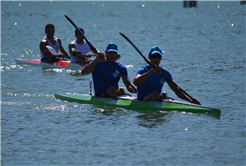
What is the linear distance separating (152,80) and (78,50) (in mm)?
8432

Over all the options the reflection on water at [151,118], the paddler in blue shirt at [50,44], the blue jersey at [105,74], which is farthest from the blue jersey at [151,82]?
the paddler in blue shirt at [50,44]

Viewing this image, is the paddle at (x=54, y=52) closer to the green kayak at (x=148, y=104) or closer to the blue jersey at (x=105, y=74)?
the green kayak at (x=148, y=104)

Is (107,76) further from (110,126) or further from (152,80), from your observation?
(110,126)

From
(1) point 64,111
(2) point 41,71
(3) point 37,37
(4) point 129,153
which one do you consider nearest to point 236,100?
(1) point 64,111

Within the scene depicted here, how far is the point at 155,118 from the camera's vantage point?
13172 mm

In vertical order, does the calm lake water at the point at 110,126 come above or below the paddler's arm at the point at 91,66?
below

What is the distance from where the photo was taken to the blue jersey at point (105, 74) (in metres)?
14.2

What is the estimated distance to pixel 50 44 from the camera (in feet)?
73.7

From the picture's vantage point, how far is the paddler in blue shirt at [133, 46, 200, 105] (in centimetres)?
1289

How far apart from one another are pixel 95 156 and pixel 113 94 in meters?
4.08

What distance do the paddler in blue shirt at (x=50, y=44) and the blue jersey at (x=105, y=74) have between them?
8.24 metres

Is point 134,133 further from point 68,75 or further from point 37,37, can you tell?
point 37,37

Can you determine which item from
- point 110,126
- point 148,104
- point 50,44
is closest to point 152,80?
point 148,104

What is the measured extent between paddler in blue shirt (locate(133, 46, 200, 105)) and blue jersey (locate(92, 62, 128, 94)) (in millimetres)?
883
